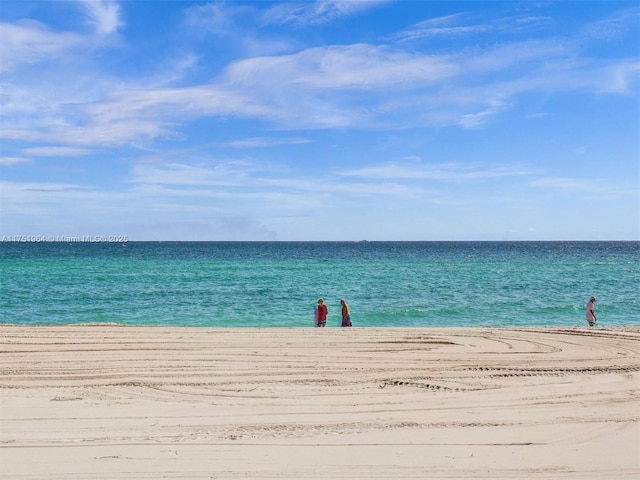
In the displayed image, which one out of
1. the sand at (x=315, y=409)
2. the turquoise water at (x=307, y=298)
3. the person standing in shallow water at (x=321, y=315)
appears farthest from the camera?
the turquoise water at (x=307, y=298)

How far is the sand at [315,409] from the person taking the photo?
6.01 metres

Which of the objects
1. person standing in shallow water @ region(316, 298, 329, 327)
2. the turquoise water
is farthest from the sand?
the turquoise water

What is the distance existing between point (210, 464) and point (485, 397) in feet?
15.3

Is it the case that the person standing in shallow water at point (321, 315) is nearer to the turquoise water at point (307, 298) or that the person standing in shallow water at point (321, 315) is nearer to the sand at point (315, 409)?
→ the turquoise water at point (307, 298)

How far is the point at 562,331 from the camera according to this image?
16188 mm

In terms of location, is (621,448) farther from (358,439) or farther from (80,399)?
(80,399)

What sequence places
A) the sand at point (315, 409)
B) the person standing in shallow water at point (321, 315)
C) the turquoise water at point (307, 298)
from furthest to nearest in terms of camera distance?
the turquoise water at point (307, 298) → the person standing in shallow water at point (321, 315) → the sand at point (315, 409)

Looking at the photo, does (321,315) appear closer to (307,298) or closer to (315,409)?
(315,409)

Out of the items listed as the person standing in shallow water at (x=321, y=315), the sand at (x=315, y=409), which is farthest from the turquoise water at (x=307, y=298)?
the sand at (x=315, y=409)

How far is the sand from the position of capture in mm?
6012

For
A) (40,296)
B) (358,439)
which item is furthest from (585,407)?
(40,296)

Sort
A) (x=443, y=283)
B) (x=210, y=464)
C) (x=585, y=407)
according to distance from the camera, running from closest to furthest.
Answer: (x=210, y=464), (x=585, y=407), (x=443, y=283)

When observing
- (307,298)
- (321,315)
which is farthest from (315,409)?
(307,298)

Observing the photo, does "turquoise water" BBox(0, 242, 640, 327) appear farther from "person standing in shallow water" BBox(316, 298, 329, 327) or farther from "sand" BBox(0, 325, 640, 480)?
"sand" BBox(0, 325, 640, 480)
